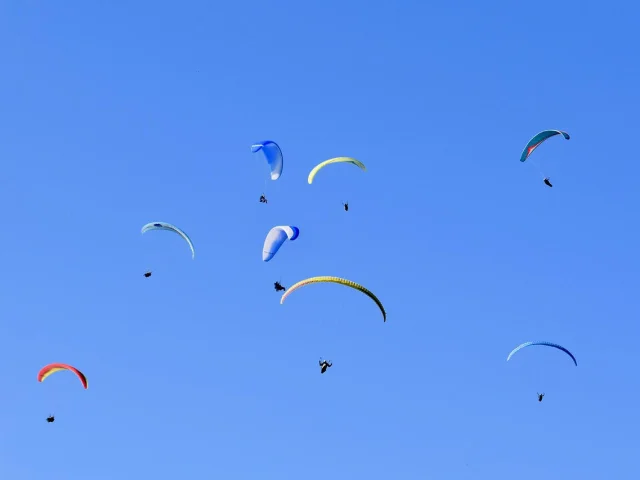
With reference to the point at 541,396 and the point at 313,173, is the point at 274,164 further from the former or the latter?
the point at 541,396

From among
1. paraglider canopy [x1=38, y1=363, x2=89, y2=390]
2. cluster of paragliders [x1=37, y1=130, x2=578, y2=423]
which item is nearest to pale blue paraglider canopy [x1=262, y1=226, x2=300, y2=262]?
cluster of paragliders [x1=37, y1=130, x2=578, y2=423]

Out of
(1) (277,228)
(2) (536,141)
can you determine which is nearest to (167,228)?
(1) (277,228)

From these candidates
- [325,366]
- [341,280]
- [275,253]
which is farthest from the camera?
[275,253]

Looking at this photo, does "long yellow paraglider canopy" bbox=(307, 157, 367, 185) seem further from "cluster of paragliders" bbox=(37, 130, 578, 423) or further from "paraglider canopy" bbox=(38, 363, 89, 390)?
"paraglider canopy" bbox=(38, 363, 89, 390)

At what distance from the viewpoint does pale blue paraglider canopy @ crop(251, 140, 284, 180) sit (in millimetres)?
49938

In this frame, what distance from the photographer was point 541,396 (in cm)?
5150

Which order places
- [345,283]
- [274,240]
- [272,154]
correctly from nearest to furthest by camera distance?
[345,283] < [274,240] < [272,154]

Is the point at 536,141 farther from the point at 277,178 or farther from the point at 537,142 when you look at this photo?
the point at 277,178

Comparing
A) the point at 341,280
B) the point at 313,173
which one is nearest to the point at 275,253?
the point at 313,173

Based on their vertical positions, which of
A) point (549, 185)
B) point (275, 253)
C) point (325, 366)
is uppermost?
point (549, 185)

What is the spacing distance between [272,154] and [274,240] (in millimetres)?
5195

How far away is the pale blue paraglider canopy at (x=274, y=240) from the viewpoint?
48.7m

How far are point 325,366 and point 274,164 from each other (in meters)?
12.5

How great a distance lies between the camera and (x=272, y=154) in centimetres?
5109
